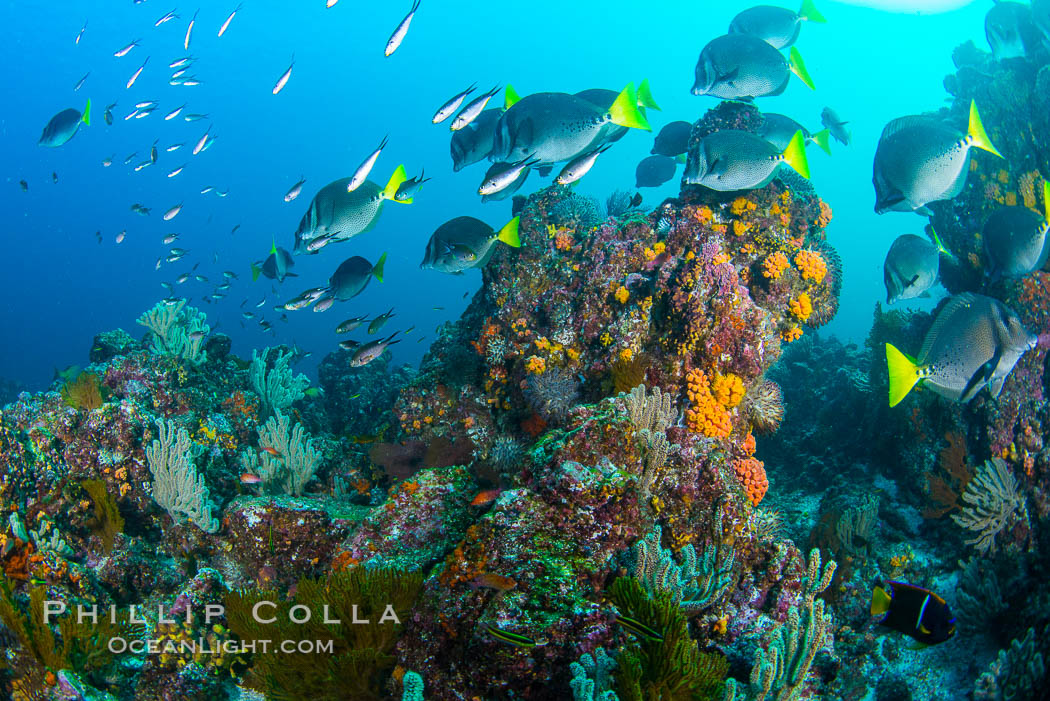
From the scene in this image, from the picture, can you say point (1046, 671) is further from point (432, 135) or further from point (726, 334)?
point (432, 135)

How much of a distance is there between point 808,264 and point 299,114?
114 metres

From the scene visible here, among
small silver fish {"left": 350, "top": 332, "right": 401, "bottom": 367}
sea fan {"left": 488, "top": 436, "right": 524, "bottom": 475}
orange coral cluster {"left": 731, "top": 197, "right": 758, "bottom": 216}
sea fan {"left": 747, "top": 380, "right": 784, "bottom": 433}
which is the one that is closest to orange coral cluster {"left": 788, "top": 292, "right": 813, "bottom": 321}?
sea fan {"left": 747, "top": 380, "right": 784, "bottom": 433}

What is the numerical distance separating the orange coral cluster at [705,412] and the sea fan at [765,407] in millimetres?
499

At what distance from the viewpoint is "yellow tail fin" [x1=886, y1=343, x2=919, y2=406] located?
3.09m

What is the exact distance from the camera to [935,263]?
486 centimetres

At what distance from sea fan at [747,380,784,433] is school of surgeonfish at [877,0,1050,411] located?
1055mm

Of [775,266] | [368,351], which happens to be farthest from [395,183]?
[775,266]

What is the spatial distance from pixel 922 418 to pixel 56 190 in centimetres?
12636

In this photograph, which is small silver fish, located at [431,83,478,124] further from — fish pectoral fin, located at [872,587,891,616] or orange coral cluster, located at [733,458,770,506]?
fish pectoral fin, located at [872,587,891,616]

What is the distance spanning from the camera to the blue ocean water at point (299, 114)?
70.2m

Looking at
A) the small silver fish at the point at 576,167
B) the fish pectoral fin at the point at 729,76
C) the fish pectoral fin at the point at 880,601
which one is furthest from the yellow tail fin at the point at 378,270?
the fish pectoral fin at the point at 880,601

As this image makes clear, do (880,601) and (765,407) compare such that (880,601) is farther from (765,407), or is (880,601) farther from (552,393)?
(552,393)

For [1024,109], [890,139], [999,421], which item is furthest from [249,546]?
[1024,109]

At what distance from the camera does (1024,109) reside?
26.2ft
